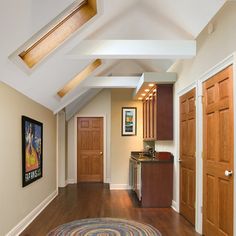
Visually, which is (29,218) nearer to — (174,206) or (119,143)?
(174,206)

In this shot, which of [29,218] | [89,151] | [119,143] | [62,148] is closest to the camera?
[29,218]

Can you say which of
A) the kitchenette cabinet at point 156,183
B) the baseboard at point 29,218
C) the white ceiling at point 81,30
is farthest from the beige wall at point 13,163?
the kitchenette cabinet at point 156,183

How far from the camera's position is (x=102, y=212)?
5281 mm

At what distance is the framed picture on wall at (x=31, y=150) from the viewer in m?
4.30

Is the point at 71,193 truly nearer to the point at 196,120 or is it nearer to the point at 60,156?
the point at 60,156

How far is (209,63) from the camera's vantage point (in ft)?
12.5

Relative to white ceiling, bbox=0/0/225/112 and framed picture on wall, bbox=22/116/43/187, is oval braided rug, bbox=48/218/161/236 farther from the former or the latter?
white ceiling, bbox=0/0/225/112

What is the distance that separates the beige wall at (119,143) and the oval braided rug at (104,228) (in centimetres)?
318

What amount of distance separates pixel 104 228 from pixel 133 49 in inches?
101

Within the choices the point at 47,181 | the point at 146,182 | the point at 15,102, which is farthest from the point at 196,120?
the point at 47,181

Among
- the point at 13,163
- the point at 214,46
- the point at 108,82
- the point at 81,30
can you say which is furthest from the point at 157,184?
the point at 81,30

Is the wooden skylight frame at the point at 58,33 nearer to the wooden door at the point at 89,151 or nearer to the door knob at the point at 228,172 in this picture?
the door knob at the point at 228,172

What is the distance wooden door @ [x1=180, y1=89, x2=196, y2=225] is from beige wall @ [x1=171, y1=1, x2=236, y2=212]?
33 centimetres

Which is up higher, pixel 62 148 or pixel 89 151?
pixel 62 148
